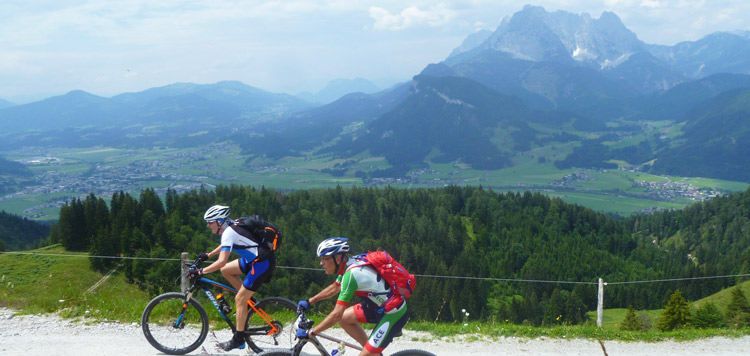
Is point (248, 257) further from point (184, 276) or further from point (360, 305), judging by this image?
point (184, 276)

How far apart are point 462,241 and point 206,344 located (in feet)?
361

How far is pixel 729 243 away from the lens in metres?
150

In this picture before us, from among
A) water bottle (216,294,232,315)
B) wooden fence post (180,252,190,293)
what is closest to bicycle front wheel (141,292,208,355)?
water bottle (216,294,232,315)

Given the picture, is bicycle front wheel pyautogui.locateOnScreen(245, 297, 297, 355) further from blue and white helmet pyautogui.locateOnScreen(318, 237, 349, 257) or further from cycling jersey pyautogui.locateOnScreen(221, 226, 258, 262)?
blue and white helmet pyautogui.locateOnScreen(318, 237, 349, 257)

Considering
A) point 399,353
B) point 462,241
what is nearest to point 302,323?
point 399,353

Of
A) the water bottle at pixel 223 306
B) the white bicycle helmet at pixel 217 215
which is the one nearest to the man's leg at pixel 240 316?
the water bottle at pixel 223 306

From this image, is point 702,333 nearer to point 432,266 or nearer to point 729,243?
point 432,266

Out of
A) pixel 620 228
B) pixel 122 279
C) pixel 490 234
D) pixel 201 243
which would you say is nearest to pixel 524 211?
pixel 490 234

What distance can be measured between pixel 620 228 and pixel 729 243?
37.6 metres

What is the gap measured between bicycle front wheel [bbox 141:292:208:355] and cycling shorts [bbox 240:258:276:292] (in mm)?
1923

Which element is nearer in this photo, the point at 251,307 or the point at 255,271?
the point at 255,271

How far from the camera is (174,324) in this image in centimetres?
1045

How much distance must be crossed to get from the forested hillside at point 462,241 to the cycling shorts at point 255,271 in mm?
47486

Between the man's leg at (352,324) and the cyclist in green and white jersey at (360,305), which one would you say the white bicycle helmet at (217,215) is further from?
the man's leg at (352,324)
